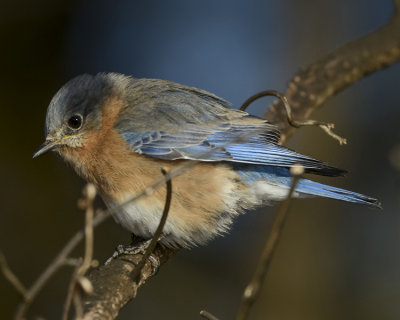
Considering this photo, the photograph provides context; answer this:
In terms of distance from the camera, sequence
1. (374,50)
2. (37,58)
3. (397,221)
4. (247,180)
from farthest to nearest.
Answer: (37,58) < (397,221) < (374,50) < (247,180)

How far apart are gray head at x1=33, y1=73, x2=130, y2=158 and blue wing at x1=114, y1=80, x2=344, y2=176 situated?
0.59 feet

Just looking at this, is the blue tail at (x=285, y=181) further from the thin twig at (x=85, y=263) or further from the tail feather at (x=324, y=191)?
the thin twig at (x=85, y=263)

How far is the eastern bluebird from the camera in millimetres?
3688

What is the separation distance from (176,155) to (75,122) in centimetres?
66

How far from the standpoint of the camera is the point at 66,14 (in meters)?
7.60

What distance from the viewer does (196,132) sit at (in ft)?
12.8

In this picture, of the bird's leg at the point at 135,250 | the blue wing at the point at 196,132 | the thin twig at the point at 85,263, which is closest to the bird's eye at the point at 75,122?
the blue wing at the point at 196,132

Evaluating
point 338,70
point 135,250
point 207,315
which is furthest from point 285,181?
point 207,315

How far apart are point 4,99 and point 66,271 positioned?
2.10m

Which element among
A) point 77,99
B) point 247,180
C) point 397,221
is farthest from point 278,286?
point 77,99

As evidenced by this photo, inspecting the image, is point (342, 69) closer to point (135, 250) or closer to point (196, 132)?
point (196, 132)

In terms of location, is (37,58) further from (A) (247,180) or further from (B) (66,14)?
(A) (247,180)

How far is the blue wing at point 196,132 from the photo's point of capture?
12.4ft

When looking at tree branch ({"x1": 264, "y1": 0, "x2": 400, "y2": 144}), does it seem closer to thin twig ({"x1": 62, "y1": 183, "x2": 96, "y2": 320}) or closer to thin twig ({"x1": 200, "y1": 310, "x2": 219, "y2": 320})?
thin twig ({"x1": 200, "y1": 310, "x2": 219, "y2": 320})
